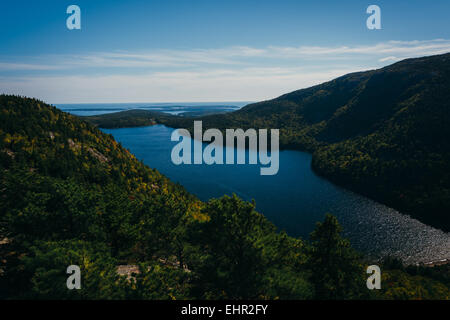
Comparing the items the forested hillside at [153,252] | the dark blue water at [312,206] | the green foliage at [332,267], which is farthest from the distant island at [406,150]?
the green foliage at [332,267]

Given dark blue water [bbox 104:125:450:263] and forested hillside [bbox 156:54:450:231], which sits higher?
forested hillside [bbox 156:54:450:231]

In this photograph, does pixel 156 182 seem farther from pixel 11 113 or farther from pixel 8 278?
pixel 8 278

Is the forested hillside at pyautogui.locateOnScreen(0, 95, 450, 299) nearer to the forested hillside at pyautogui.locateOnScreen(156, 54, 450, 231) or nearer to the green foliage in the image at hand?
the green foliage

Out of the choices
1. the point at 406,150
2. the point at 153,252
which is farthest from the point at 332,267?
the point at 406,150

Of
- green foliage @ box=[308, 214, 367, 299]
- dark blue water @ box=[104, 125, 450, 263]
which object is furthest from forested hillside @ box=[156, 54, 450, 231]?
green foliage @ box=[308, 214, 367, 299]

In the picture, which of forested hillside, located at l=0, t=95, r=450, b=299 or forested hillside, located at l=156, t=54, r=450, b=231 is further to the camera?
forested hillside, located at l=156, t=54, r=450, b=231

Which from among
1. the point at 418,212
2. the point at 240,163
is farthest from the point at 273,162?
the point at 418,212
